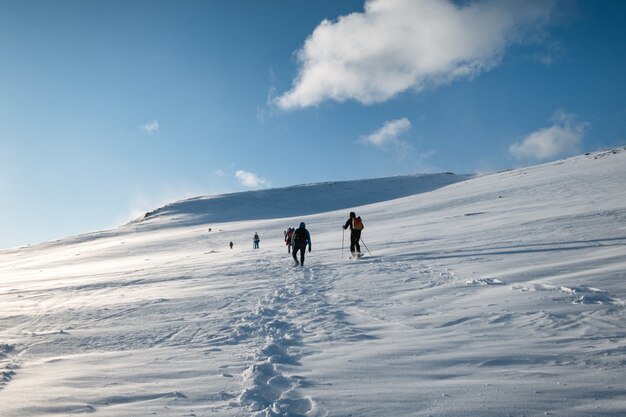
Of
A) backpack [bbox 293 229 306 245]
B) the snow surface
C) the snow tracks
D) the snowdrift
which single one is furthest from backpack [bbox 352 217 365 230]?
the snowdrift

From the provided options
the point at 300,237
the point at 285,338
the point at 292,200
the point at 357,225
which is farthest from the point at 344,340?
the point at 292,200

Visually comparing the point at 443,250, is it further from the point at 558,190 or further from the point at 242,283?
the point at 558,190

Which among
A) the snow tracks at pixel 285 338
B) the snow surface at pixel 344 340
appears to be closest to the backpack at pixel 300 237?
the snow surface at pixel 344 340

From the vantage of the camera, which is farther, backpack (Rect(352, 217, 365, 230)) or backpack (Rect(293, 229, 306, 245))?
backpack (Rect(352, 217, 365, 230))

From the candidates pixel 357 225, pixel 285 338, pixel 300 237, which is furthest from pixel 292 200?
pixel 285 338

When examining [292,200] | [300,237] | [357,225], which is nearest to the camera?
[300,237]

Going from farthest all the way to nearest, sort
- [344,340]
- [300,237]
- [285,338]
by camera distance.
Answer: [300,237] < [285,338] < [344,340]

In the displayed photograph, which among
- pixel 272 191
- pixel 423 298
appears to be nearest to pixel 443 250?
pixel 423 298

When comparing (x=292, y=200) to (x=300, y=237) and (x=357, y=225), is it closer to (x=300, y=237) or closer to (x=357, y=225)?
(x=357, y=225)

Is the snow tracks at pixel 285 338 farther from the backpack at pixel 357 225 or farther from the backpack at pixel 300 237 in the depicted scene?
the backpack at pixel 357 225

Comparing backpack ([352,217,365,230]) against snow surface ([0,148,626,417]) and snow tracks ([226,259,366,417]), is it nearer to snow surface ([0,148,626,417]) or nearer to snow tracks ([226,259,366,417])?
snow surface ([0,148,626,417])

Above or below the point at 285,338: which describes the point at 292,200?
above

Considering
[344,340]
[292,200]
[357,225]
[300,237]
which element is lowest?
[344,340]

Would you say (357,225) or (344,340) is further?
(357,225)
